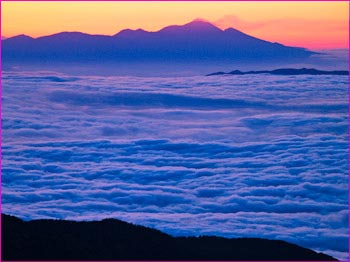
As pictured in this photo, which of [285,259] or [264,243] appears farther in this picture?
[264,243]

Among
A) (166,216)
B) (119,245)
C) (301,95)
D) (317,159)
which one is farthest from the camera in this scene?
(301,95)

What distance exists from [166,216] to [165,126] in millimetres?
25209

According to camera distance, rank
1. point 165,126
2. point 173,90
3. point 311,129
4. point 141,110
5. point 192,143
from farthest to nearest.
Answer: point 173,90 → point 141,110 → point 165,126 → point 311,129 → point 192,143

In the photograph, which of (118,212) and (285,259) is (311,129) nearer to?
(118,212)

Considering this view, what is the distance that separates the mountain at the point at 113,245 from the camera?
10359 mm

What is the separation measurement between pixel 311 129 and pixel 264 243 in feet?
87.4

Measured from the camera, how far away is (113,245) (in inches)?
432

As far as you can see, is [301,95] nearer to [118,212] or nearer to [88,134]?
[88,134]

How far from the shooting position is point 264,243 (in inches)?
495

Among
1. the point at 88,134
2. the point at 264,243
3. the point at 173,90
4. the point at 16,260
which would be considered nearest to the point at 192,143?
the point at 88,134

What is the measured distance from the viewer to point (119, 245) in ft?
35.9

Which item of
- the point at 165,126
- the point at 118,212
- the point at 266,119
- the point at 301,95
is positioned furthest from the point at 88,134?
the point at 301,95

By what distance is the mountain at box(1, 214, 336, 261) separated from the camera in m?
10.4

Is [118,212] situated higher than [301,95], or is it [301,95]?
[301,95]
